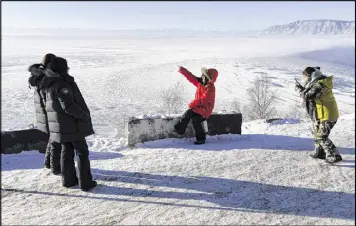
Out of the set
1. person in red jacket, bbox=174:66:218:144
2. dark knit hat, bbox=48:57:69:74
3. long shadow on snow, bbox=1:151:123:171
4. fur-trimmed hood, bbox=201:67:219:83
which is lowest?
long shadow on snow, bbox=1:151:123:171

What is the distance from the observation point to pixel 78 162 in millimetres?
4582

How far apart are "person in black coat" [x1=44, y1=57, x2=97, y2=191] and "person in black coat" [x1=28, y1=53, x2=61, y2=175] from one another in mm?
201

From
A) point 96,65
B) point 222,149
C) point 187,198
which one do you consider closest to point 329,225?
point 187,198

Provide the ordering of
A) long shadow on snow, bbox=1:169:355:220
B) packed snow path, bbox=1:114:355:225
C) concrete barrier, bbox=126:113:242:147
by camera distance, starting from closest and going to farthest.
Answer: packed snow path, bbox=1:114:355:225
long shadow on snow, bbox=1:169:355:220
concrete barrier, bbox=126:113:242:147

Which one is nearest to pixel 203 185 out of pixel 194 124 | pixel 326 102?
pixel 194 124

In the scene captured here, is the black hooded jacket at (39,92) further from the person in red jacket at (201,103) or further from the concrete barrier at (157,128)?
the person in red jacket at (201,103)

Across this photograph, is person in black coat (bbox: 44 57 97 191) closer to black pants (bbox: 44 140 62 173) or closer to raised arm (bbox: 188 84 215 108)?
black pants (bbox: 44 140 62 173)

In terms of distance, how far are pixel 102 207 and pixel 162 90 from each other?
4706 centimetres

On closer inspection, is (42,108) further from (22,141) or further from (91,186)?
(22,141)

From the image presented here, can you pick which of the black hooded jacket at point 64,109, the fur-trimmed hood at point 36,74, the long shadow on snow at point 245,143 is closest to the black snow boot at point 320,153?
the long shadow on snow at point 245,143

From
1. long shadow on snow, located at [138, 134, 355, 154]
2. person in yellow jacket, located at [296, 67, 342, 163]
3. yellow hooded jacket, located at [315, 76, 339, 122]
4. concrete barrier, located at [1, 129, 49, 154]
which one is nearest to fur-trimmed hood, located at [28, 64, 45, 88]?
concrete barrier, located at [1, 129, 49, 154]

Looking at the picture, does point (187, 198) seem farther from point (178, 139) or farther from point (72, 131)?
point (178, 139)

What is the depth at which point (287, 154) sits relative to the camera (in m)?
6.01

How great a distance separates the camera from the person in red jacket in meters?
6.20
